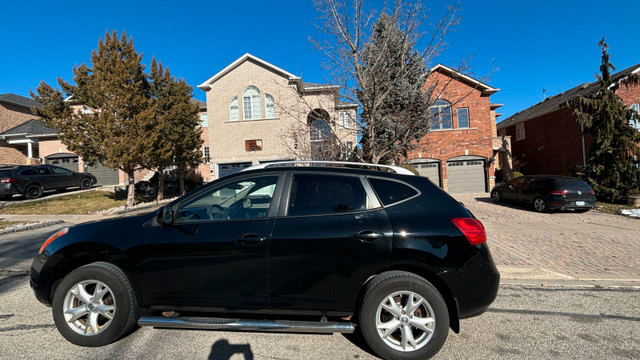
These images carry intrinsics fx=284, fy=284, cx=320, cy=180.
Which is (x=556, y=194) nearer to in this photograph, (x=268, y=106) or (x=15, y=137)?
(x=268, y=106)

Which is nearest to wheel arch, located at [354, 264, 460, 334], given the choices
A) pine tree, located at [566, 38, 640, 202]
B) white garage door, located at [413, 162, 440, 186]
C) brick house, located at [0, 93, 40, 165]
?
pine tree, located at [566, 38, 640, 202]

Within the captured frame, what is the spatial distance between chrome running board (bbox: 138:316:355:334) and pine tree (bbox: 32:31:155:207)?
1127 centimetres

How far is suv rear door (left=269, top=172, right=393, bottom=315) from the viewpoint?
253 centimetres

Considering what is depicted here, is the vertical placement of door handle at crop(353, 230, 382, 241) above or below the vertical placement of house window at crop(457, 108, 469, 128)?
below

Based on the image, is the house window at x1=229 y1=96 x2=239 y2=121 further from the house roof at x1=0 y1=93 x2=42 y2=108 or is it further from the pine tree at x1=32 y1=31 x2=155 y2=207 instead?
the house roof at x1=0 y1=93 x2=42 y2=108

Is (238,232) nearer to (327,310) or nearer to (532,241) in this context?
(327,310)

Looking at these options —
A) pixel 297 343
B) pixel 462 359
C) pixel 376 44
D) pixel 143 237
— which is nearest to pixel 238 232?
pixel 143 237

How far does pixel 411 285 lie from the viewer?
2.50 m

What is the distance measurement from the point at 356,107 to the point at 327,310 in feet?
18.4

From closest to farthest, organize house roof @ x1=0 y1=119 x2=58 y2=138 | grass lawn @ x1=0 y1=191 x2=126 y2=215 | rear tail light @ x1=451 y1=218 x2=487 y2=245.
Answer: rear tail light @ x1=451 y1=218 x2=487 y2=245, grass lawn @ x1=0 y1=191 x2=126 y2=215, house roof @ x1=0 y1=119 x2=58 y2=138

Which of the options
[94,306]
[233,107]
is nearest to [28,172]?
[233,107]

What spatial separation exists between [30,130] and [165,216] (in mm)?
30260

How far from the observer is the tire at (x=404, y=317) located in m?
2.48

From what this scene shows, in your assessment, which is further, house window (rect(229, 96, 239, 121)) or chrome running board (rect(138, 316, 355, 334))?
house window (rect(229, 96, 239, 121))
